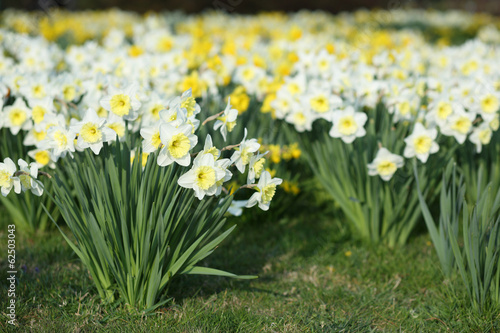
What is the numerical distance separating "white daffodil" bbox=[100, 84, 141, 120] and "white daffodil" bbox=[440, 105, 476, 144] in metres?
1.69

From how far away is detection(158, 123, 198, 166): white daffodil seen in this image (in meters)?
1.82

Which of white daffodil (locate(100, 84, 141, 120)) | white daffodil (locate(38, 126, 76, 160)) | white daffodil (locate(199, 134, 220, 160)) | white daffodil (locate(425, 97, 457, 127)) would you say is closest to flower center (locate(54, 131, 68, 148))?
white daffodil (locate(38, 126, 76, 160))

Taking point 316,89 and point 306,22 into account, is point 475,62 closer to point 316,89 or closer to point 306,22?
point 316,89

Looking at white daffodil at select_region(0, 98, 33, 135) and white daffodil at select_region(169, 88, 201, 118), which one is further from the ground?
white daffodil at select_region(169, 88, 201, 118)

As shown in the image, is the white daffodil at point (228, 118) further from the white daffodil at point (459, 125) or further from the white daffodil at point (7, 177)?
the white daffodil at point (459, 125)

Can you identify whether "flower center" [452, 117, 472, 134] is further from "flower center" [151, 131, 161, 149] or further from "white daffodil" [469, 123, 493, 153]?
"flower center" [151, 131, 161, 149]

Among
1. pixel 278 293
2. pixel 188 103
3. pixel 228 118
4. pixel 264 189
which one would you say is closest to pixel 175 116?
pixel 188 103

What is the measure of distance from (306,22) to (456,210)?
26.1 ft

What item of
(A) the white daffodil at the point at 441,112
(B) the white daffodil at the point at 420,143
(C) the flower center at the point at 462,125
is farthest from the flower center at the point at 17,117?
(C) the flower center at the point at 462,125

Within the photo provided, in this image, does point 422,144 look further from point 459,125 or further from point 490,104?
point 490,104

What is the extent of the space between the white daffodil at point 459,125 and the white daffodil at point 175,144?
157 cm

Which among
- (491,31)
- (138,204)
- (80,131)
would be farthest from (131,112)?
A: (491,31)

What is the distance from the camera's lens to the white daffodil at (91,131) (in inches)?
75.7

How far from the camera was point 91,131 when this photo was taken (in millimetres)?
1939
